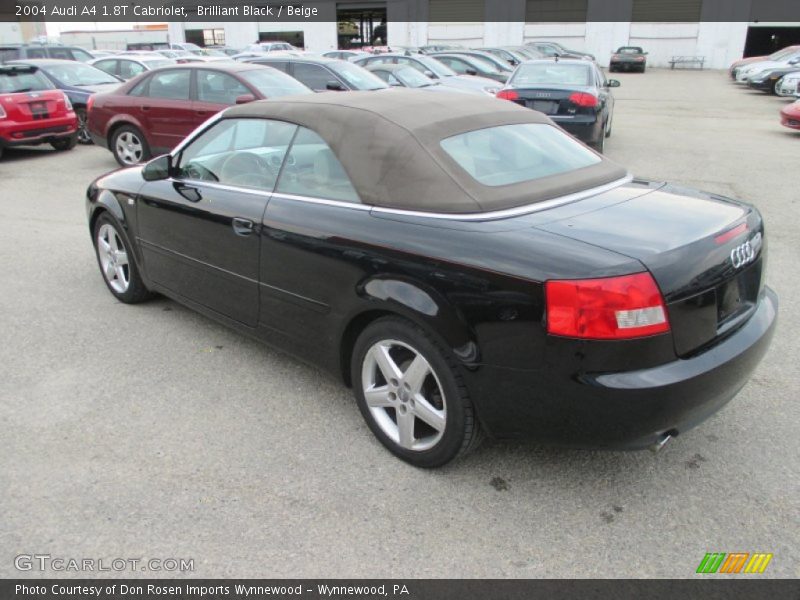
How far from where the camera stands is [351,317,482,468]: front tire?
104 inches

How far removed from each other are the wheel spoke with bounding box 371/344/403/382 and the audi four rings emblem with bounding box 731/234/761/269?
1.48 meters

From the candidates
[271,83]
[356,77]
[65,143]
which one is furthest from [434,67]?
[65,143]

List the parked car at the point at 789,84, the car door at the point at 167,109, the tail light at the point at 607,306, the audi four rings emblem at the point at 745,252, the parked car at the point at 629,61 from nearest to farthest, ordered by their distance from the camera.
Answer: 1. the tail light at the point at 607,306
2. the audi four rings emblem at the point at 745,252
3. the car door at the point at 167,109
4. the parked car at the point at 789,84
5. the parked car at the point at 629,61

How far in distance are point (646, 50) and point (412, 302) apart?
153 feet

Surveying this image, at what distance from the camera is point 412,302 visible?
2645 millimetres

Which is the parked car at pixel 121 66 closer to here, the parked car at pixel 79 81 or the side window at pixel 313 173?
the parked car at pixel 79 81

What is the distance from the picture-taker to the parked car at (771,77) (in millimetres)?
22969

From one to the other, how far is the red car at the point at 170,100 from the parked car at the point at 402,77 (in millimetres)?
4481

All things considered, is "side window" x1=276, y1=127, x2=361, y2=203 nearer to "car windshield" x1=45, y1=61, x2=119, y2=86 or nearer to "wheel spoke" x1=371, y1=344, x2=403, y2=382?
"wheel spoke" x1=371, y1=344, x2=403, y2=382

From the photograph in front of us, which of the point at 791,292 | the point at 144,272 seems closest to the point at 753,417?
the point at 791,292

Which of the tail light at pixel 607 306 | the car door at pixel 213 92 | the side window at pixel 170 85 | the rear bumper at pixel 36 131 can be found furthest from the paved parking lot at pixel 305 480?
the rear bumper at pixel 36 131

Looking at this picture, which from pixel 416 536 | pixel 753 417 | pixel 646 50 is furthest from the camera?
pixel 646 50

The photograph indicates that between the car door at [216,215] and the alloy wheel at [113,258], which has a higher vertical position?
the car door at [216,215]
